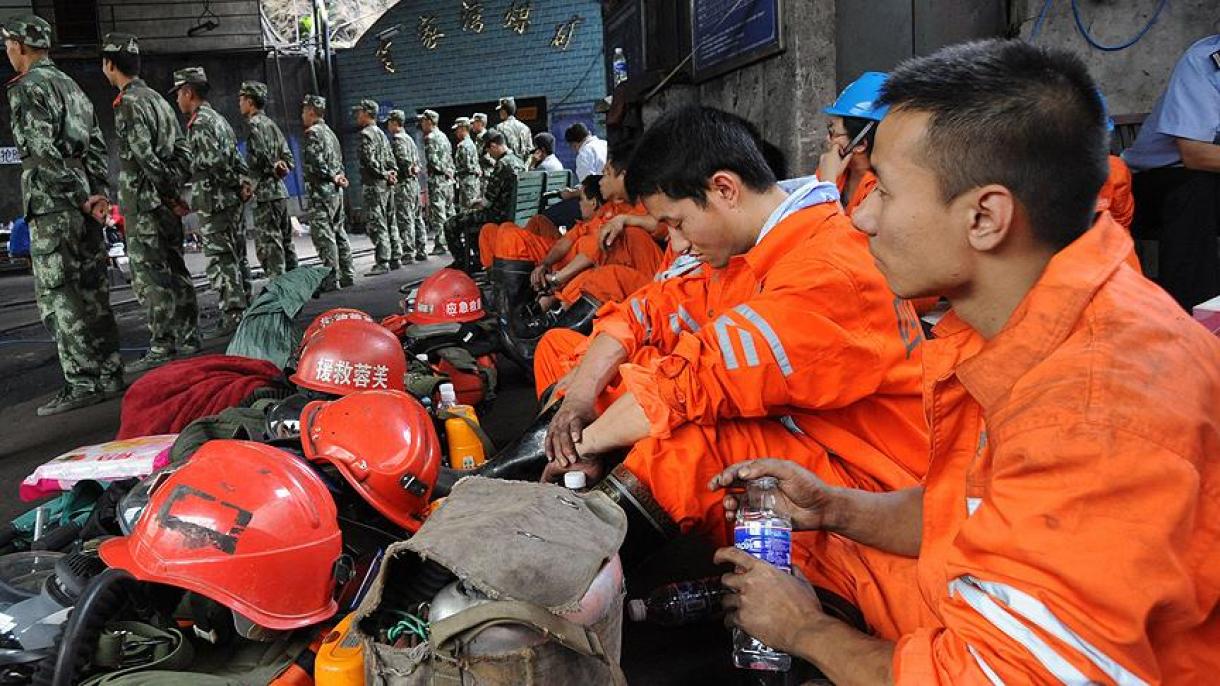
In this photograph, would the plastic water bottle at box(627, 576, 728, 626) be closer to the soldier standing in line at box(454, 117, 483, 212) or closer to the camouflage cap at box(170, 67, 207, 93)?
the camouflage cap at box(170, 67, 207, 93)

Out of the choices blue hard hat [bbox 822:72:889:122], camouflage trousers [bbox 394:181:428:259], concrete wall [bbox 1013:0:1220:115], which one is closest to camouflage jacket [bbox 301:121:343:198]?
camouflage trousers [bbox 394:181:428:259]

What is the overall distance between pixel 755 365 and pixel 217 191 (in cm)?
698

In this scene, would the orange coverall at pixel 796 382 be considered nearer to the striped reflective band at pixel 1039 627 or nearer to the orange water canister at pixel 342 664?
the orange water canister at pixel 342 664

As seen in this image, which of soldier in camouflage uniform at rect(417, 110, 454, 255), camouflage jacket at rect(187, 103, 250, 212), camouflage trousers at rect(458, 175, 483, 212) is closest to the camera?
camouflage jacket at rect(187, 103, 250, 212)

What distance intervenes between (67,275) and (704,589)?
15.8ft

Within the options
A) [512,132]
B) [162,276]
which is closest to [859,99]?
[162,276]

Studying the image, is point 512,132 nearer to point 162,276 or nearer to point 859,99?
point 162,276

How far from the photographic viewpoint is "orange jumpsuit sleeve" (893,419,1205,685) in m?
0.92

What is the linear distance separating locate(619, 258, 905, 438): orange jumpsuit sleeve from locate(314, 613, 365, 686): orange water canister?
34.5 inches

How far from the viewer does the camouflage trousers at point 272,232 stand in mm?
9414

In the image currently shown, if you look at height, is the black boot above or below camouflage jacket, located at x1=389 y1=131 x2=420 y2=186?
below

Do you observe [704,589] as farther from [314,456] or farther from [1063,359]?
[1063,359]

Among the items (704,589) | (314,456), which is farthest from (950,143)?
(314,456)

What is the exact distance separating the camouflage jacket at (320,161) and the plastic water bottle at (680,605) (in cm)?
964
